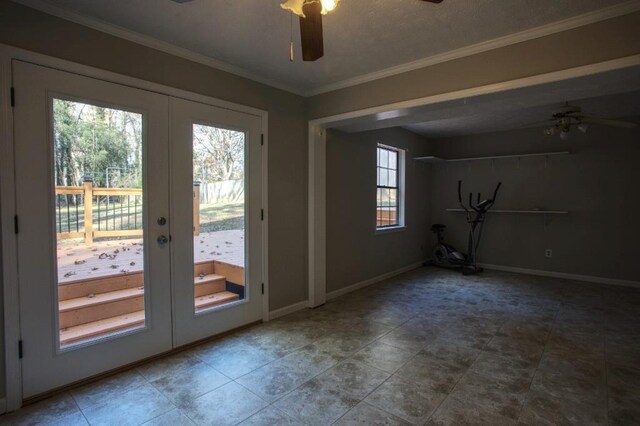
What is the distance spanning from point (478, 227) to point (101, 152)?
19.6ft

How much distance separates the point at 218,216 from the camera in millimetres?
2984

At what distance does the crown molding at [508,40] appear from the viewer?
6.72ft

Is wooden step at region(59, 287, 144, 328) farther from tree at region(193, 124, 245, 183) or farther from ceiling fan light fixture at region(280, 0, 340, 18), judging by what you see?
ceiling fan light fixture at region(280, 0, 340, 18)

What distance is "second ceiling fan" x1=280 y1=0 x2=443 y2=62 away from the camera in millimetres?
1478

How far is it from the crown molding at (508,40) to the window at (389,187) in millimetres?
2067

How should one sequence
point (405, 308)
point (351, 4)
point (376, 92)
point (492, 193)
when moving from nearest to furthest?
point (351, 4), point (376, 92), point (405, 308), point (492, 193)

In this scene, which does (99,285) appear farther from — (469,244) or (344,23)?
(469,244)

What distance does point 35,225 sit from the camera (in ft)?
6.70

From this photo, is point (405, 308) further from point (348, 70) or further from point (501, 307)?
point (348, 70)

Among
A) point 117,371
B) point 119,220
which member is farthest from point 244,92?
point 117,371

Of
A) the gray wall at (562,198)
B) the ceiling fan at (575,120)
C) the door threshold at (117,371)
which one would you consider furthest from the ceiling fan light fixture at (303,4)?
the gray wall at (562,198)

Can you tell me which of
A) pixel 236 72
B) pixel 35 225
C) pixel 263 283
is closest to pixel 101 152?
pixel 35 225

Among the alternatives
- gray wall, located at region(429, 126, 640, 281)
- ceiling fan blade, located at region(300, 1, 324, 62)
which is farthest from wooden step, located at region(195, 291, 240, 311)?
gray wall, located at region(429, 126, 640, 281)

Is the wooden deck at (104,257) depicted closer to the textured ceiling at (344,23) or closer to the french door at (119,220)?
the french door at (119,220)
